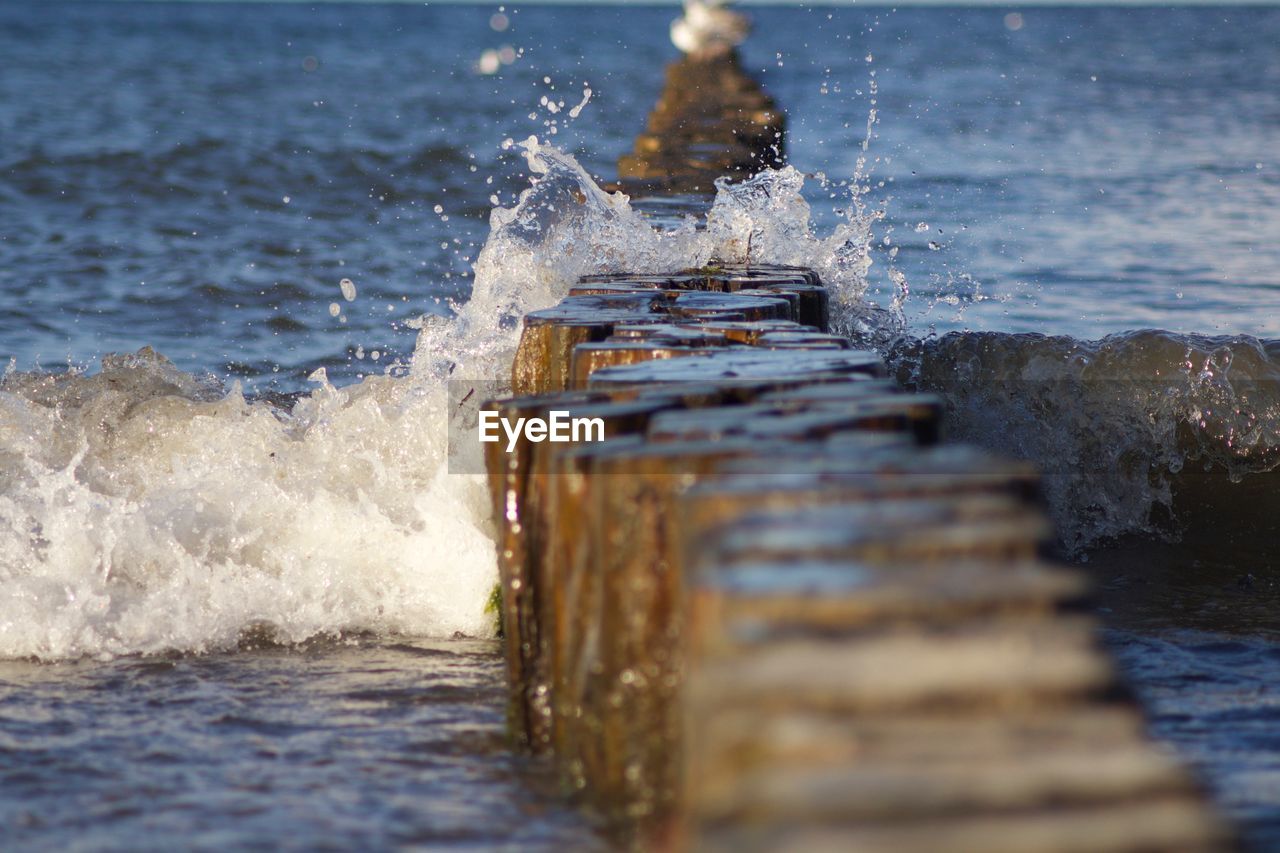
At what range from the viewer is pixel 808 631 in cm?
171

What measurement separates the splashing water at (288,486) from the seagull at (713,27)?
1105cm

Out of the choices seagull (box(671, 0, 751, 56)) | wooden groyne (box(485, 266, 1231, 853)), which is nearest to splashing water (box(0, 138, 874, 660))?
wooden groyne (box(485, 266, 1231, 853))

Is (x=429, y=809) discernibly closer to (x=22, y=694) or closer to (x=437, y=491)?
(x=22, y=694)

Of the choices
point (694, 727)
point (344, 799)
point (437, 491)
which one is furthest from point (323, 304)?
point (694, 727)

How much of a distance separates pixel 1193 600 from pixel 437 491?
252cm

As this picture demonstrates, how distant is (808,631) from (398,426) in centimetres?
393

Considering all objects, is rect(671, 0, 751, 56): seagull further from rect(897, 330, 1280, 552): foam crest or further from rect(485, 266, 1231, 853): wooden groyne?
rect(485, 266, 1231, 853): wooden groyne

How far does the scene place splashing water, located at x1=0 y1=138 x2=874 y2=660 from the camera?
14.9ft

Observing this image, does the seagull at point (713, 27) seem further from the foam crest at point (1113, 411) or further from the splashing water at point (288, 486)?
the foam crest at point (1113, 411)

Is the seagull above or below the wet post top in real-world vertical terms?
above

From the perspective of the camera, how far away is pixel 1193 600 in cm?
495

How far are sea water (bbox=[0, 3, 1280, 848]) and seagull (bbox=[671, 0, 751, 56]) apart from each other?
2193mm

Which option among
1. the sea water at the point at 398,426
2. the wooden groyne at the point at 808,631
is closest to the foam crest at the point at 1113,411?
the sea water at the point at 398,426

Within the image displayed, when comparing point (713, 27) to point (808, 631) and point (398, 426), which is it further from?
point (808, 631)
